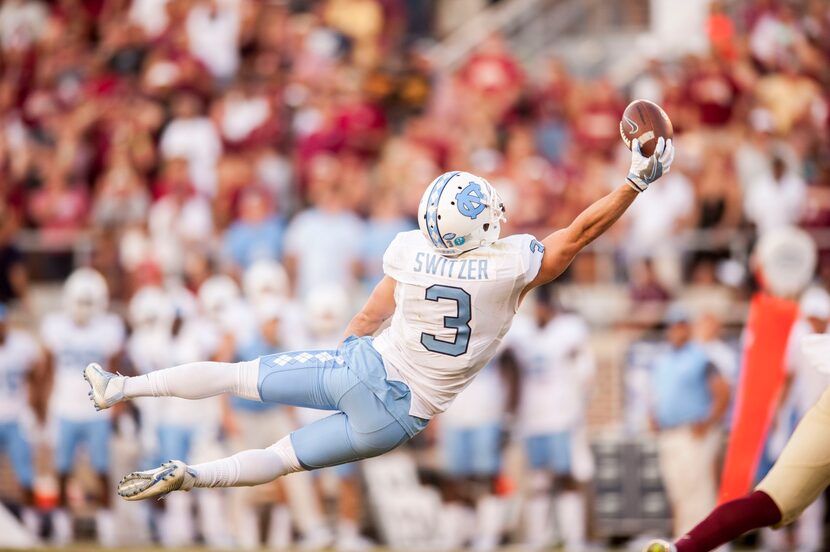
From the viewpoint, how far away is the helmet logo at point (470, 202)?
21.6ft

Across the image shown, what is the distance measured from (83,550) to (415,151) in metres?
4.42

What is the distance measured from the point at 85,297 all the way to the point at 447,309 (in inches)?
222

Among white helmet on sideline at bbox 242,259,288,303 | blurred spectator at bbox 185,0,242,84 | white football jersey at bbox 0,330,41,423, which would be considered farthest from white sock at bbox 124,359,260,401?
blurred spectator at bbox 185,0,242,84

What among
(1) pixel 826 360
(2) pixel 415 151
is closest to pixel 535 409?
(2) pixel 415 151

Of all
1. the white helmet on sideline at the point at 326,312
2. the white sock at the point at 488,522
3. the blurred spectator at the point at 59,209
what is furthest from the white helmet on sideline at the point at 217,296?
the white sock at the point at 488,522

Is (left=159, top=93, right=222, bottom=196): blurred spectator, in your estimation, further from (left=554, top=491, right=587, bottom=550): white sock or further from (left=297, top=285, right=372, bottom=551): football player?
(left=554, top=491, right=587, bottom=550): white sock

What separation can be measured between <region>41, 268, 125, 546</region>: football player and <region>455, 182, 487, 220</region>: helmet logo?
5636 mm

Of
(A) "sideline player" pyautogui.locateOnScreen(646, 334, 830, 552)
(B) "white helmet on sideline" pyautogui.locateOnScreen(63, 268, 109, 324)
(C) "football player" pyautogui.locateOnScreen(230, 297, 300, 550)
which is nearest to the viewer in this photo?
(A) "sideline player" pyautogui.locateOnScreen(646, 334, 830, 552)

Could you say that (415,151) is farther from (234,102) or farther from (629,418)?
(629,418)

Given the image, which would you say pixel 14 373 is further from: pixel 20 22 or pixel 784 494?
pixel 784 494

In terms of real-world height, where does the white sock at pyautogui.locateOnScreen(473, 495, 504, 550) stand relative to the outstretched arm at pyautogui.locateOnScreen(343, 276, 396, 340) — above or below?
below

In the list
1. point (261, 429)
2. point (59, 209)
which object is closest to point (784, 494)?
point (261, 429)

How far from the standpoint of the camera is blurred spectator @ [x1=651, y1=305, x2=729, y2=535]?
34.0 feet

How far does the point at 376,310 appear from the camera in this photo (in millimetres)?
7141
